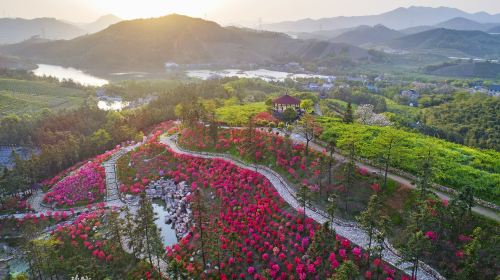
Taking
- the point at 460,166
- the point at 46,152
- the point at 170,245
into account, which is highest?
the point at 460,166

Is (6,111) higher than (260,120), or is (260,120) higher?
(260,120)

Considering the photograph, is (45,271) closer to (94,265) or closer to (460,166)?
(94,265)

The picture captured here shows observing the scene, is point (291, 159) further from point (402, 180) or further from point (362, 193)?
point (402, 180)

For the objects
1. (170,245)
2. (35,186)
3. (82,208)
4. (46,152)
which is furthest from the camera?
(46,152)

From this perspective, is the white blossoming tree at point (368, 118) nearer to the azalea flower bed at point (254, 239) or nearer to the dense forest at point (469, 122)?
the dense forest at point (469, 122)

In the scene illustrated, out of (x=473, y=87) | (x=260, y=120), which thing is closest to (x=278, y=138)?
(x=260, y=120)

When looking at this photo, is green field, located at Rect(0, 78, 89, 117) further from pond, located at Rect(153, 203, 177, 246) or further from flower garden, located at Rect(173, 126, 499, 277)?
pond, located at Rect(153, 203, 177, 246)
